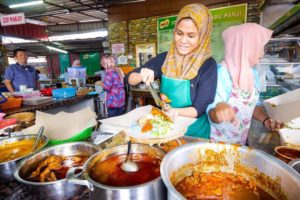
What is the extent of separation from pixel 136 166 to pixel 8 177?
0.68 meters

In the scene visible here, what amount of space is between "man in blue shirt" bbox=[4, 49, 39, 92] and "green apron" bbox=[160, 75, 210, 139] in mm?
4618

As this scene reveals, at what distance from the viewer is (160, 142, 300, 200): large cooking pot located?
78 cm

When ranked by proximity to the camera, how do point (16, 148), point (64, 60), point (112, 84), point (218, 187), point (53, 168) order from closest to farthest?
point (218, 187) < point (53, 168) < point (16, 148) < point (112, 84) < point (64, 60)

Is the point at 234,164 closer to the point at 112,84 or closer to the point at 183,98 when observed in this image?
the point at 183,98

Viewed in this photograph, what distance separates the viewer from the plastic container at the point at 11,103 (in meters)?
3.19

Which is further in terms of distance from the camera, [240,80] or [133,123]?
[240,80]

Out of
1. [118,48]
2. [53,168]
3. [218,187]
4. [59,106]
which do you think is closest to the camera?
[218,187]

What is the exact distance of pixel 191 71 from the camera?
175 centimetres

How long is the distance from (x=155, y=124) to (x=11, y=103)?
10.4ft

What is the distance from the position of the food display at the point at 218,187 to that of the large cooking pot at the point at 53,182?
1.59 feet

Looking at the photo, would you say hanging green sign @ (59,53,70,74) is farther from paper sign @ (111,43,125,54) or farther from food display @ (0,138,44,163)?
food display @ (0,138,44,163)

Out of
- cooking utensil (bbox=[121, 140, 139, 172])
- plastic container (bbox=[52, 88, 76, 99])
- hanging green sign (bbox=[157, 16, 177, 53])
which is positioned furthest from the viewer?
hanging green sign (bbox=[157, 16, 177, 53])

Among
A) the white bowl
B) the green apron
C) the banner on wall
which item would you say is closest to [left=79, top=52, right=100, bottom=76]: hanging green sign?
the banner on wall

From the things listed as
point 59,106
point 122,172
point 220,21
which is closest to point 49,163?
point 122,172
